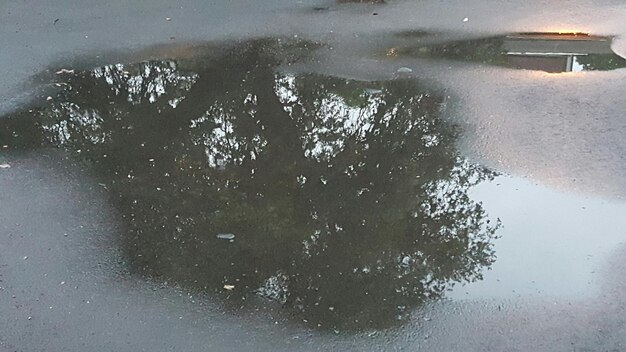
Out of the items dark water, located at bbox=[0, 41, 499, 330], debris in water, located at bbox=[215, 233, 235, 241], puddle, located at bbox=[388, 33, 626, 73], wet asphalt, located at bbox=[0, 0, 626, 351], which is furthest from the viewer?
puddle, located at bbox=[388, 33, 626, 73]

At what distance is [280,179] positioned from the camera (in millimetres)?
5164

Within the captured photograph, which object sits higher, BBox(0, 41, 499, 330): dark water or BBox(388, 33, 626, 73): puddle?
BBox(388, 33, 626, 73): puddle

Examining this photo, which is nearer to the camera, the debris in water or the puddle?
the debris in water

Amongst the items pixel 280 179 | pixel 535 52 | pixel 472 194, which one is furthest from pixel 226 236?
pixel 535 52

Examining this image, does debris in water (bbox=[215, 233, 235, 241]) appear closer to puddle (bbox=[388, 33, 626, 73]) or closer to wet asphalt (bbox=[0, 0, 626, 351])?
wet asphalt (bbox=[0, 0, 626, 351])

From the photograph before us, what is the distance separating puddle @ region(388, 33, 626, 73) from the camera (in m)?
6.76

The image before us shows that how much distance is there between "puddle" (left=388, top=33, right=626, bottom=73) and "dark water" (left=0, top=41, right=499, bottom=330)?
0.92 meters

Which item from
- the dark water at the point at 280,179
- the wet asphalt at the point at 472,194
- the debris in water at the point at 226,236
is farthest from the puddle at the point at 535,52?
the debris in water at the point at 226,236

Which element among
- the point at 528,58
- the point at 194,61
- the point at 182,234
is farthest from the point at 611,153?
the point at 194,61

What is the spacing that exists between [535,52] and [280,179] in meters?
3.57

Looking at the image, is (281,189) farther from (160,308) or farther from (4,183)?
(4,183)

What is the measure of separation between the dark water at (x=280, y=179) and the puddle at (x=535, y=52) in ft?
3.02

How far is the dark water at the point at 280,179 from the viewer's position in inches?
167

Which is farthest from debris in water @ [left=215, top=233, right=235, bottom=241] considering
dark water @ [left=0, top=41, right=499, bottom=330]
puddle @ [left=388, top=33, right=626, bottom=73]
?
puddle @ [left=388, top=33, right=626, bottom=73]
